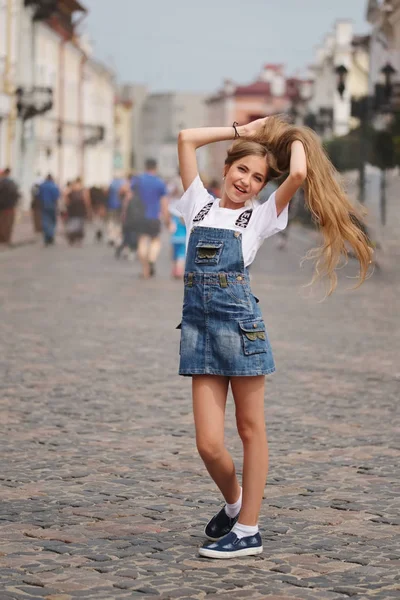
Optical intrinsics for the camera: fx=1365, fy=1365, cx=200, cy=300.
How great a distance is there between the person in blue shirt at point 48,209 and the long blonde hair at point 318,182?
3089 centimetres

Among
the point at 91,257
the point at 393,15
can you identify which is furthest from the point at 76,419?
the point at 393,15

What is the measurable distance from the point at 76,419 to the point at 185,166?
3246 mm

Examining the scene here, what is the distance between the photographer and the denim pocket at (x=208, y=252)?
508cm

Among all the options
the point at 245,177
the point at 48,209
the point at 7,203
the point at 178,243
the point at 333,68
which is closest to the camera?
the point at 245,177

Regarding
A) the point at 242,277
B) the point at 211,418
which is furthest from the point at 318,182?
the point at 211,418

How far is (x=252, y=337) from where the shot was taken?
5078mm

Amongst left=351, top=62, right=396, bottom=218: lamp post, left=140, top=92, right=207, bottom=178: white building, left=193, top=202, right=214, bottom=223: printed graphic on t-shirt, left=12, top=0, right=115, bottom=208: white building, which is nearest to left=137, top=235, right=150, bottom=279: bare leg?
left=351, top=62, right=396, bottom=218: lamp post

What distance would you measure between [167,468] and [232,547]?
1786 mm

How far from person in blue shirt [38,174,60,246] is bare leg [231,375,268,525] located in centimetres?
3091

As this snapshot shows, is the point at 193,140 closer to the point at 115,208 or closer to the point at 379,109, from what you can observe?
the point at 379,109

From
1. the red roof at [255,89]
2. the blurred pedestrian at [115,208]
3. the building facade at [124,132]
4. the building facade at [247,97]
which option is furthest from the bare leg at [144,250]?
the red roof at [255,89]

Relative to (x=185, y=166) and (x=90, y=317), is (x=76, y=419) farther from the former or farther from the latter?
(x=90, y=317)

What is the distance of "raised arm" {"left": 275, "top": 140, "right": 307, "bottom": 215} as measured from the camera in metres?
5.01

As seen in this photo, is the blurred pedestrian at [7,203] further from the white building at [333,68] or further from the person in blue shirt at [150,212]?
the white building at [333,68]
